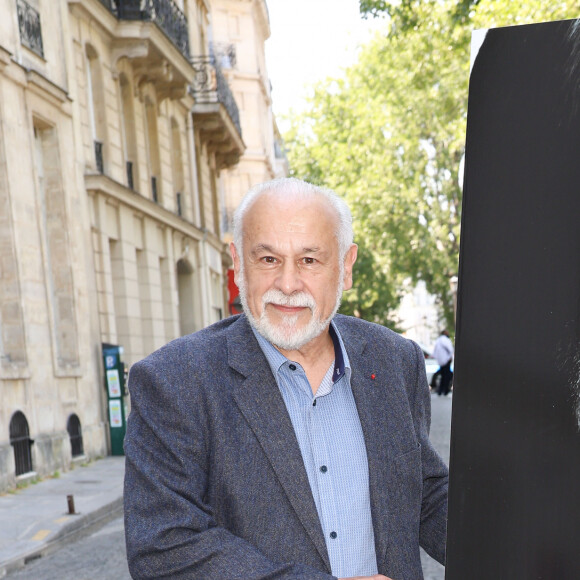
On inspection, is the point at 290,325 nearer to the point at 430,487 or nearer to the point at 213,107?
the point at 430,487

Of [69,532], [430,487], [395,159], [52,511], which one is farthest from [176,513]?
[395,159]

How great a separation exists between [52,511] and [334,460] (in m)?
8.14

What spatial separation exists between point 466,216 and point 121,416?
591 inches

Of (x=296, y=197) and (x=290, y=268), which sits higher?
(x=296, y=197)

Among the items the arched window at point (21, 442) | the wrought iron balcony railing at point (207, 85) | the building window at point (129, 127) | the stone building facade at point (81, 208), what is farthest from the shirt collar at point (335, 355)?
the wrought iron balcony railing at point (207, 85)

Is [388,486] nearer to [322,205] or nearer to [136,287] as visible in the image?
[322,205]

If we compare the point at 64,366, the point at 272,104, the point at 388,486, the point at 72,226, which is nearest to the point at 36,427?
the point at 64,366

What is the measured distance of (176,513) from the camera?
1969mm

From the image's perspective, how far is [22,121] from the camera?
13992mm

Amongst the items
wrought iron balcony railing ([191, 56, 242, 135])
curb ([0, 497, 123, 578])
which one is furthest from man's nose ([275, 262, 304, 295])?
wrought iron balcony railing ([191, 56, 242, 135])

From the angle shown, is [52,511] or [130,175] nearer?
[52,511]

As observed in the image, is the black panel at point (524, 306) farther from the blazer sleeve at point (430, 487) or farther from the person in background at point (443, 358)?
the person in background at point (443, 358)

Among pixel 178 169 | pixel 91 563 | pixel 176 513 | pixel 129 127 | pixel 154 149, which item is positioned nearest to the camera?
pixel 176 513

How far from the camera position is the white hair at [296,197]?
220cm
